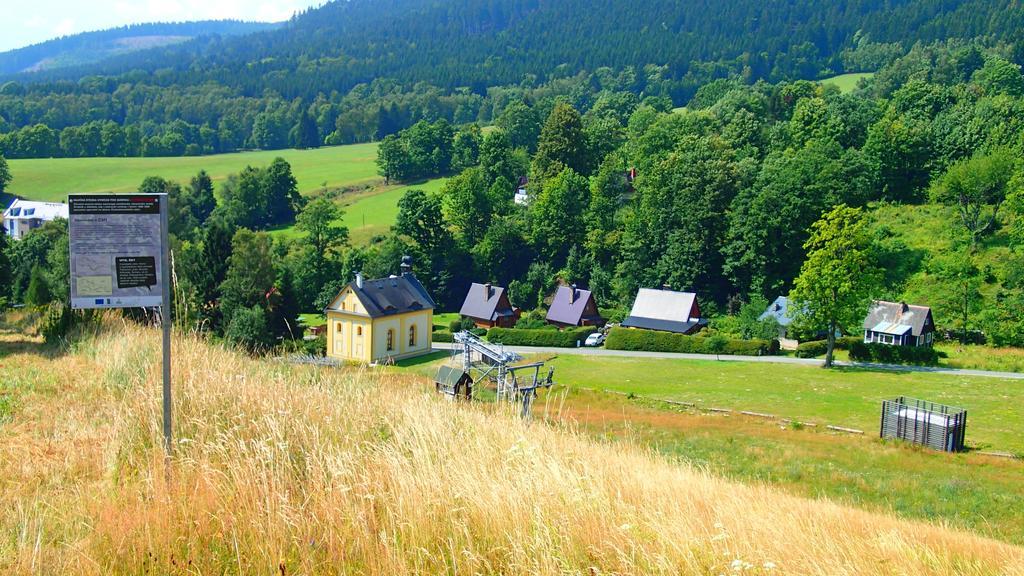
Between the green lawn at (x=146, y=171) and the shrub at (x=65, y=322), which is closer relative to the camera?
the shrub at (x=65, y=322)

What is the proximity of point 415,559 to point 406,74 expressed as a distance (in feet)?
656

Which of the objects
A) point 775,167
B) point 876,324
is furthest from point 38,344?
point 775,167

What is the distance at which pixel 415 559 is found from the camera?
5543 mm

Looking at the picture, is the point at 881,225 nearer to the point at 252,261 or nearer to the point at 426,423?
the point at 252,261

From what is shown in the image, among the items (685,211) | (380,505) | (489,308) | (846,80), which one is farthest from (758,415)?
(846,80)

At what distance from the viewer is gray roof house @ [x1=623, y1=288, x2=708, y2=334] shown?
177 ft

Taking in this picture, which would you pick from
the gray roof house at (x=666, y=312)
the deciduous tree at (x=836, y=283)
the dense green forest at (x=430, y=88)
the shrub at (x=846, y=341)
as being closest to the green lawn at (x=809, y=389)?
the deciduous tree at (x=836, y=283)

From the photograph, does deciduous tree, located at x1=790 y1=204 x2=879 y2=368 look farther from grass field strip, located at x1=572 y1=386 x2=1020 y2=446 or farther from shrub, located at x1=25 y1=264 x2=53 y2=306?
shrub, located at x1=25 y1=264 x2=53 y2=306

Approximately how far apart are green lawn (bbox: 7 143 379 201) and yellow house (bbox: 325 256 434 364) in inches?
1951

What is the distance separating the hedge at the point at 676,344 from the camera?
46.4 m

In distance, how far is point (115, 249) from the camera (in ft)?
23.3

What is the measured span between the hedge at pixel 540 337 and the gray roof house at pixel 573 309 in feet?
16.8

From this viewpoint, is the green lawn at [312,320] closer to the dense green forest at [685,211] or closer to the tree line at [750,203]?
the dense green forest at [685,211]

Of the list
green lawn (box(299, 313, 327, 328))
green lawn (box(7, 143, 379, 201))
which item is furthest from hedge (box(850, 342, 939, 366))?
green lawn (box(7, 143, 379, 201))
